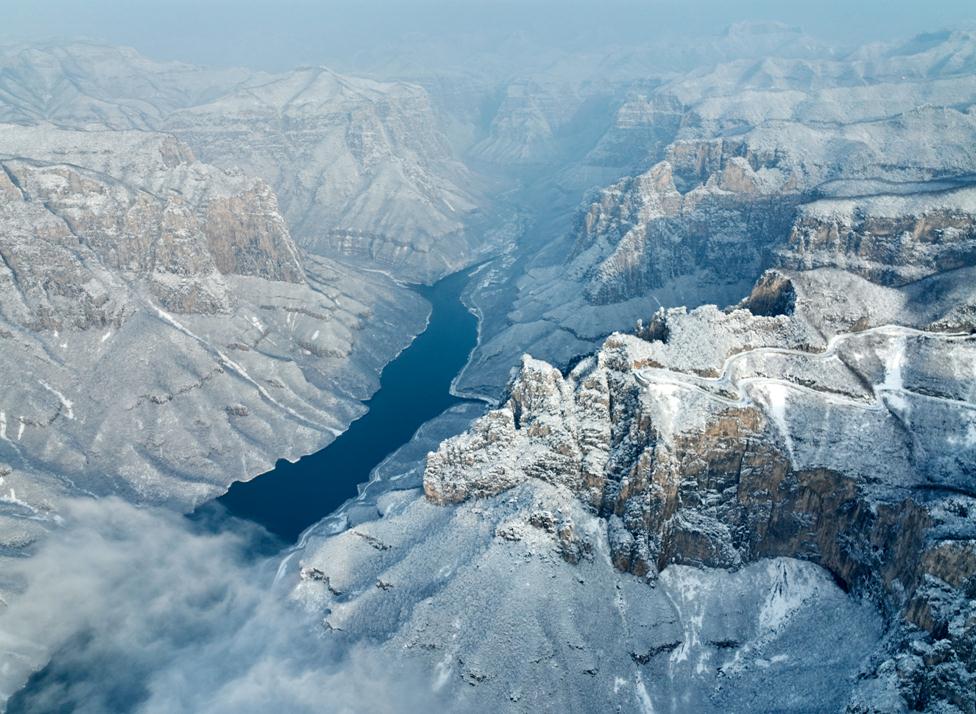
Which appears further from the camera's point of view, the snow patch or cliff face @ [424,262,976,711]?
the snow patch

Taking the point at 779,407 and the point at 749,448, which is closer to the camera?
the point at 749,448

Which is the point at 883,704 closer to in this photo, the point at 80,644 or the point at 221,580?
the point at 221,580

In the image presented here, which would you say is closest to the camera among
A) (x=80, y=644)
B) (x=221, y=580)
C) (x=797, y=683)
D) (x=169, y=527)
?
(x=797, y=683)

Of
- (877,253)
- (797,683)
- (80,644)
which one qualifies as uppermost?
(877,253)

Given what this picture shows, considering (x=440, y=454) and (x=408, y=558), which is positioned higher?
(x=440, y=454)

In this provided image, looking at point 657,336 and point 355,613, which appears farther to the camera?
point 657,336

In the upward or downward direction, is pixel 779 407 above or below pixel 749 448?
above

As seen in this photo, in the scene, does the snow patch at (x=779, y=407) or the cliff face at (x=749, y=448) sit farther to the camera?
the snow patch at (x=779, y=407)

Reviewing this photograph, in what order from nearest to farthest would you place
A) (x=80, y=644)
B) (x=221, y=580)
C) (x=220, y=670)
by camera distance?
(x=220, y=670) < (x=80, y=644) < (x=221, y=580)

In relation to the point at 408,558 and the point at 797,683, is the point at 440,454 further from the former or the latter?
the point at 797,683

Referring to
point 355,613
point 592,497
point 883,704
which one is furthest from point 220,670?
point 883,704

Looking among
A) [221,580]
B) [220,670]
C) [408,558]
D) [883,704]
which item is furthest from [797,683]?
[221,580]
